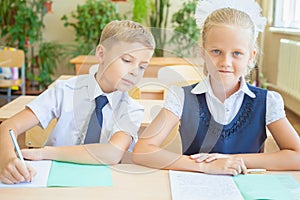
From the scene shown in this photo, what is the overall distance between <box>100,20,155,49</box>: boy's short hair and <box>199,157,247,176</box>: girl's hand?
0.34 m

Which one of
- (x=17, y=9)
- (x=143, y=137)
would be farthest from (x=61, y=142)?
(x=17, y=9)

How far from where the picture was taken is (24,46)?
4.89 m

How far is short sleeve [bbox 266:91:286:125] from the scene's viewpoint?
1314 mm

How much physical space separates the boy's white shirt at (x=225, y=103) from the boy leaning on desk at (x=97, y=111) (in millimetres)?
132

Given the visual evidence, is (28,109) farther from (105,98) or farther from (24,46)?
(24,46)

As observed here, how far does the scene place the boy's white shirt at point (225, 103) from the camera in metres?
1.31

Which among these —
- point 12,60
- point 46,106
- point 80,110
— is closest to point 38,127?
point 46,106


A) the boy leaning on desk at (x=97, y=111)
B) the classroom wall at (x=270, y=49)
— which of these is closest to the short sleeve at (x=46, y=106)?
the boy leaning on desk at (x=97, y=111)

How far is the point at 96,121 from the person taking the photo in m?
1.32

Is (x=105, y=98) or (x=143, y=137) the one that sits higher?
(x=105, y=98)

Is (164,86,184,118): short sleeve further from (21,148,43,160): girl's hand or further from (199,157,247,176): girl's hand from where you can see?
(21,148,43,160): girl's hand

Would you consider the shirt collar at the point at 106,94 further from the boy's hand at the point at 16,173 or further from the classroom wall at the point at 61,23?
the classroom wall at the point at 61,23

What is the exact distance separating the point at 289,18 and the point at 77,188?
421 centimetres

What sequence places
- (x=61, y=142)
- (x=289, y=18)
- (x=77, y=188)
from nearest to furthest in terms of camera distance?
(x=77, y=188) → (x=61, y=142) → (x=289, y=18)
